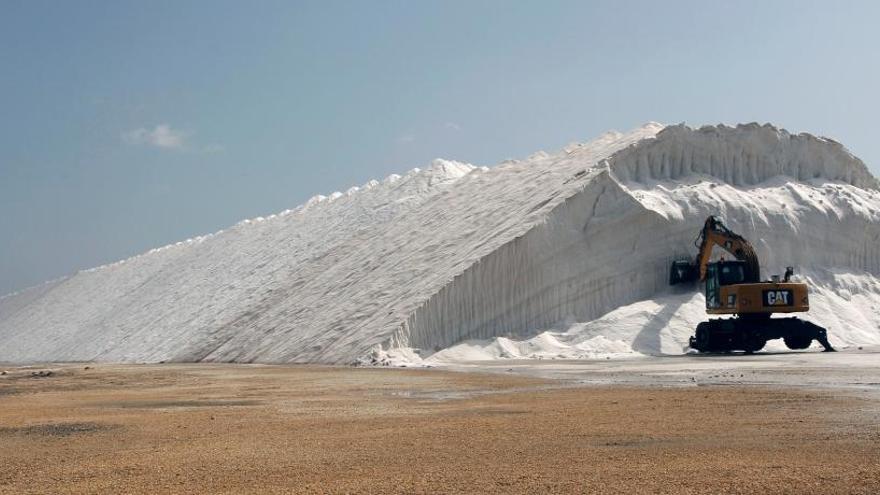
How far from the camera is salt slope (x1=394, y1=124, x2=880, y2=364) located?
102 feet

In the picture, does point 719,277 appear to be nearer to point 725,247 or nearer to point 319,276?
point 725,247

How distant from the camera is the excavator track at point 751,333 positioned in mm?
28047

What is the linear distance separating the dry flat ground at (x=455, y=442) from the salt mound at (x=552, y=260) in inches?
534

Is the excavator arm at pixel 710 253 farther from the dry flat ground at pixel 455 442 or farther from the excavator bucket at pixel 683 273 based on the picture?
the dry flat ground at pixel 455 442

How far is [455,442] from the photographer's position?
9.75 meters

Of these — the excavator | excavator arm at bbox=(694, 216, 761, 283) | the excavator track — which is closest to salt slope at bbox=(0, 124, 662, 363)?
excavator arm at bbox=(694, 216, 761, 283)

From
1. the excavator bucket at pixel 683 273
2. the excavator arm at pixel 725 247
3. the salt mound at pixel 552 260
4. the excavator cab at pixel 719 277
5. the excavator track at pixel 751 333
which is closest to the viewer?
the excavator track at pixel 751 333

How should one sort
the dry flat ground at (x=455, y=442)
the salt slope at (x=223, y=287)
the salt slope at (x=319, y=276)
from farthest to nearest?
the salt slope at (x=223, y=287) < the salt slope at (x=319, y=276) < the dry flat ground at (x=455, y=442)

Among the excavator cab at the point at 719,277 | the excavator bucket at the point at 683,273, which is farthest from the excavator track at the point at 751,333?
the excavator bucket at the point at 683,273

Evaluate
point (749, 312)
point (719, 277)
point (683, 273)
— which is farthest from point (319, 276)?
point (749, 312)

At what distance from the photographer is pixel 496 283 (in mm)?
31391

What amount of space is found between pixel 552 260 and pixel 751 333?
7.18 metres

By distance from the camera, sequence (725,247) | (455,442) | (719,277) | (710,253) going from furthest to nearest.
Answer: (710,253)
(725,247)
(719,277)
(455,442)

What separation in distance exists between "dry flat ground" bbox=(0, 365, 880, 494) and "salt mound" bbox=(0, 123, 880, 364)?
13563 mm
